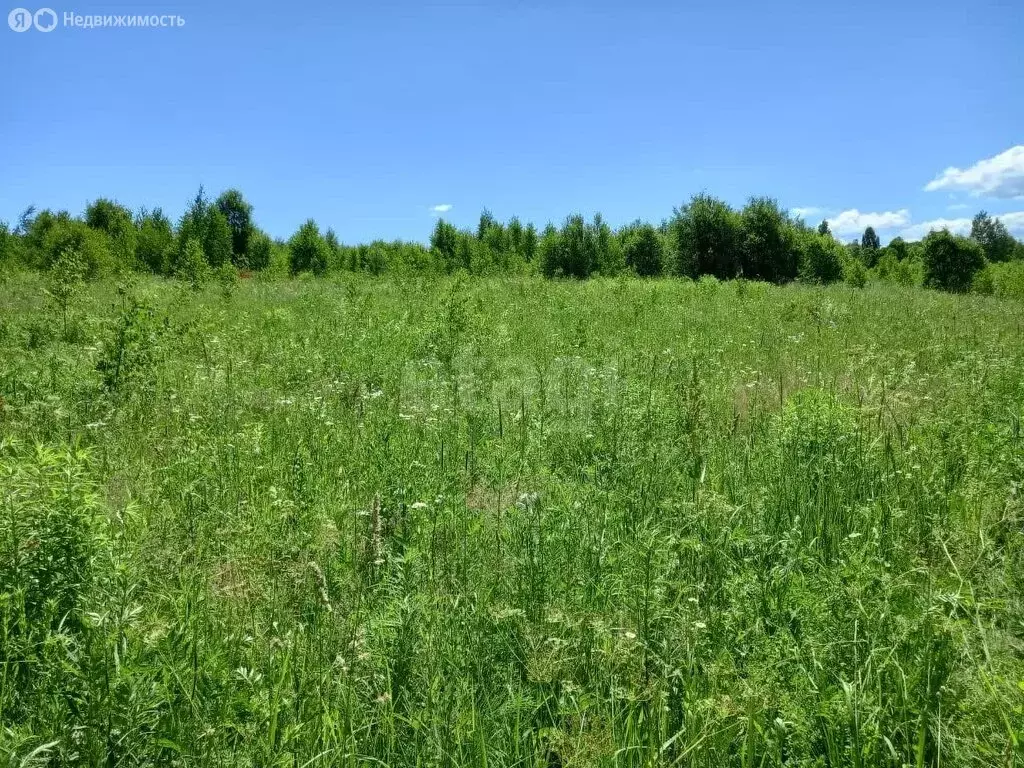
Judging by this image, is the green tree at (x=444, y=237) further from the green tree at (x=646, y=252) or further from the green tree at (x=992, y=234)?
the green tree at (x=992, y=234)

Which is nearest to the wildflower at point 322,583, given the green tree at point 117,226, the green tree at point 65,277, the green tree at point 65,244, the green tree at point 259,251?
the green tree at point 65,277

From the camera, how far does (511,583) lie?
274 cm

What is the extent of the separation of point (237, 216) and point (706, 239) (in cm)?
3228

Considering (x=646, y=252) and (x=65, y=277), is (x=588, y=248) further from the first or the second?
(x=65, y=277)

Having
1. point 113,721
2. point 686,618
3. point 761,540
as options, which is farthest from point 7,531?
point 761,540

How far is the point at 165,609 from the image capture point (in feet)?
8.68

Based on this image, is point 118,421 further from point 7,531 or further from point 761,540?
point 761,540

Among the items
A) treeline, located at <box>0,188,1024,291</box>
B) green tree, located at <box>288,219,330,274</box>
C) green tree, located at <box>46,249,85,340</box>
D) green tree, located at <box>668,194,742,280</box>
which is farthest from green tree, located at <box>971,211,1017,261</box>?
green tree, located at <box>46,249,85,340</box>

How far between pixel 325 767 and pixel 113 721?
24.5 inches

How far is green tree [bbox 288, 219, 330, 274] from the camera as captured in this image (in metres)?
43.9

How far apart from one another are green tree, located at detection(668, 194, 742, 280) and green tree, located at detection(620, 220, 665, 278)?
3.95ft

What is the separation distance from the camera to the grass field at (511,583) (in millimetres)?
1913

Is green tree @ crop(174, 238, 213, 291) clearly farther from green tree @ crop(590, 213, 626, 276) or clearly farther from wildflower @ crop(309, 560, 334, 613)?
green tree @ crop(590, 213, 626, 276)

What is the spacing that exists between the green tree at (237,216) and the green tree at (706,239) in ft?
96.0
